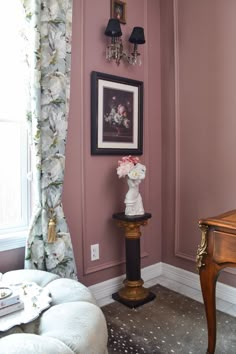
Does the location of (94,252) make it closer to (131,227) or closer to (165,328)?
(131,227)

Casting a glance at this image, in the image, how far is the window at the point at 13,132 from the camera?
192 cm

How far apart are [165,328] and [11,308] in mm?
1109

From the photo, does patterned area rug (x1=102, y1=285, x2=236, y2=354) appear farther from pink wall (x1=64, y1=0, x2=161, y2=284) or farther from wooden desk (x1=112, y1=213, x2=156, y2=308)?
pink wall (x1=64, y1=0, x2=161, y2=284)

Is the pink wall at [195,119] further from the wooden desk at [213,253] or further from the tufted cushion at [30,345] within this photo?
the tufted cushion at [30,345]

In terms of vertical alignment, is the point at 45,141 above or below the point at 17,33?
below

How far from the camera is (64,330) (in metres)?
1.12

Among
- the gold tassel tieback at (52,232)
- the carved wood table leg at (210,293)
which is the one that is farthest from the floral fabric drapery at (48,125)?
the carved wood table leg at (210,293)

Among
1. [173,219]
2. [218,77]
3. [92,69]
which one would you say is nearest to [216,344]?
[173,219]

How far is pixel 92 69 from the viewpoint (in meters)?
2.28

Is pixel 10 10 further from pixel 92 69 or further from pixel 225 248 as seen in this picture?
pixel 225 248

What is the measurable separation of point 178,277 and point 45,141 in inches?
65.3

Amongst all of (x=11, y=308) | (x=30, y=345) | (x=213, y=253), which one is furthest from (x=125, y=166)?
(x=30, y=345)

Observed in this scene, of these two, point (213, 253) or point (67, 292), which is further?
point (213, 253)

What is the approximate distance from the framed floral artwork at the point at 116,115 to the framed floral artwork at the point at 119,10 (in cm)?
47
